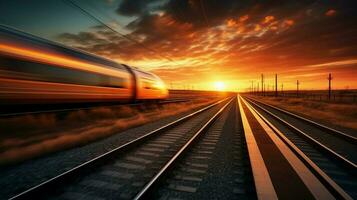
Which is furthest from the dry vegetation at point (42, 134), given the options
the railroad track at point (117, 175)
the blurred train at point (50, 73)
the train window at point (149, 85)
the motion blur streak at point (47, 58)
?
the train window at point (149, 85)

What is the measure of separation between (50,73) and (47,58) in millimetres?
731

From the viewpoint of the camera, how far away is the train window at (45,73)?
299 inches

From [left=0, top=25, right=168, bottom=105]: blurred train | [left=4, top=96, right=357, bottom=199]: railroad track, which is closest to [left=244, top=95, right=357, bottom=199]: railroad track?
[left=4, top=96, right=357, bottom=199]: railroad track

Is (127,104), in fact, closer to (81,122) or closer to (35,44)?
(81,122)

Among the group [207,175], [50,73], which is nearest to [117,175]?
[207,175]

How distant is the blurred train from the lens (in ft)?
25.2

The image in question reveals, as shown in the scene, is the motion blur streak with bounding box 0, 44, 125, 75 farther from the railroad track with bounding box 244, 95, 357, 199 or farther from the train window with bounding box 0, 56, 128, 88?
the railroad track with bounding box 244, 95, 357, 199

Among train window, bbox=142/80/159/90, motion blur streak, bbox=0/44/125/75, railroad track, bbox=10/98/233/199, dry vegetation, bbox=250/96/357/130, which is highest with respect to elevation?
motion blur streak, bbox=0/44/125/75

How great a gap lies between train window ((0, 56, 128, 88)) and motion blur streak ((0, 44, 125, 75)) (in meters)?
0.23

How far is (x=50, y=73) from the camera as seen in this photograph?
9.52m

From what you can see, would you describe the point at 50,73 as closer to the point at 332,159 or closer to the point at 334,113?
the point at 332,159

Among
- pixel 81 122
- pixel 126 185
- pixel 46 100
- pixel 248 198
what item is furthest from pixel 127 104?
pixel 248 198

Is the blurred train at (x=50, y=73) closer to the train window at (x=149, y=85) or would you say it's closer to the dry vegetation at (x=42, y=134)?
the dry vegetation at (x=42, y=134)

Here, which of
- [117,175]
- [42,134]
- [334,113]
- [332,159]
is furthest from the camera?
[334,113]
